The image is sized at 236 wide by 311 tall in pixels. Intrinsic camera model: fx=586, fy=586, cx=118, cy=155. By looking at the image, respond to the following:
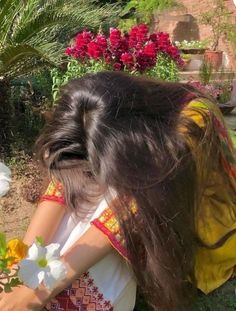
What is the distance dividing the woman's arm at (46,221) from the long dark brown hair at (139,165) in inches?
3.3

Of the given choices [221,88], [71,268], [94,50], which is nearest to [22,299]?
[71,268]

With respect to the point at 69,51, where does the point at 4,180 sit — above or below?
above

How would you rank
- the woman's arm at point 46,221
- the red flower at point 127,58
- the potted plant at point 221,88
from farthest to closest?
the potted plant at point 221,88
the red flower at point 127,58
the woman's arm at point 46,221

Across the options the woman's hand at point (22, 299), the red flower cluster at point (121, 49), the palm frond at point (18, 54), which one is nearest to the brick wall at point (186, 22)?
the red flower cluster at point (121, 49)

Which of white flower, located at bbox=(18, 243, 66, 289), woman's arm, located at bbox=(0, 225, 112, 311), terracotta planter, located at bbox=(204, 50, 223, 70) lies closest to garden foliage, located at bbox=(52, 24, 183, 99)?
woman's arm, located at bbox=(0, 225, 112, 311)

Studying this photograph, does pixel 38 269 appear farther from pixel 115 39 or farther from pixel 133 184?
pixel 115 39

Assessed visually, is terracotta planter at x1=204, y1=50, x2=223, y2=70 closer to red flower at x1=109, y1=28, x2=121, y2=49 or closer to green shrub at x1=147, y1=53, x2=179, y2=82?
green shrub at x1=147, y1=53, x2=179, y2=82

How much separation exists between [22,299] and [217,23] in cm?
973

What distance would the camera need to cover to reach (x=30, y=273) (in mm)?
1149

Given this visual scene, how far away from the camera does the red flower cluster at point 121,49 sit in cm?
461

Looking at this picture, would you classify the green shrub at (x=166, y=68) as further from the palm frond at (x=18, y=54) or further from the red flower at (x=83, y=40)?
the palm frond at (x=18, y=54)

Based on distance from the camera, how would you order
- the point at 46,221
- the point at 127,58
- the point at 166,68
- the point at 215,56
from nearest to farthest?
the point at 46,221 → the point at 127,58 → the point at 166,68 → the point at 215,56

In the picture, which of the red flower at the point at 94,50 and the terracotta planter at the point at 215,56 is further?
the terracotta planter at the point at 215,56

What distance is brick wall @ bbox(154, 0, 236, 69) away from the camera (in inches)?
455
